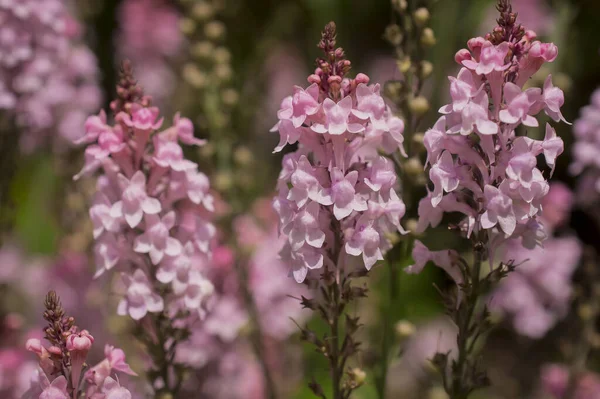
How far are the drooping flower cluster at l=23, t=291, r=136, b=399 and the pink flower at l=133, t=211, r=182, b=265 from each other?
115 millimetres

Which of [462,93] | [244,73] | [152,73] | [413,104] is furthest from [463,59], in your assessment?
[152,73]

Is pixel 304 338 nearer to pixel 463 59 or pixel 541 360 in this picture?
pixel 463 59

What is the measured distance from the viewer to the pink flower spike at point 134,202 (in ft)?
2.54

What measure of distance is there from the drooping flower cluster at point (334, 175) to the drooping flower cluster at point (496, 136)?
0.05m

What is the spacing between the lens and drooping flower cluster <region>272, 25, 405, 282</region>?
0.68m

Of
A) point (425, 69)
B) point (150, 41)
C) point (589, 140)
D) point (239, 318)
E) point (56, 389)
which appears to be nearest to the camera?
point (56, 389)

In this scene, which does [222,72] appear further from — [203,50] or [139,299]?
[139,299]

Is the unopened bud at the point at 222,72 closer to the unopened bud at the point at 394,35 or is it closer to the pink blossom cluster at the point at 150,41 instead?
the unopened bud at the point at 394,35

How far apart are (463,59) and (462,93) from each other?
4cm

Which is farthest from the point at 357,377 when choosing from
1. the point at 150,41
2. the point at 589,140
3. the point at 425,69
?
the point at 150,41

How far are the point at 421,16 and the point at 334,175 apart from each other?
297 mm

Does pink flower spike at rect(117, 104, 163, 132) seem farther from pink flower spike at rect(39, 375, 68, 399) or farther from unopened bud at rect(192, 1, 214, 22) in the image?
unopened bud at rect(192, 1, 214, 22)

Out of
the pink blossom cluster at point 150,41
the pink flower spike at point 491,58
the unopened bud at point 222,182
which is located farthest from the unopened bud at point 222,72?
the pink blossom cluster at point 150,41

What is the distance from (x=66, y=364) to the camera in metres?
0.67
